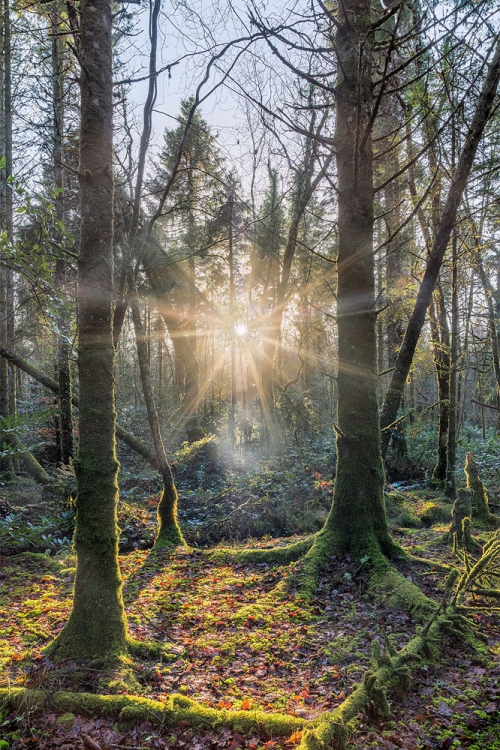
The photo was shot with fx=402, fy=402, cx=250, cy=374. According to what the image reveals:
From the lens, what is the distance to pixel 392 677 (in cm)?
268

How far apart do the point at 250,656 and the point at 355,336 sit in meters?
3.57

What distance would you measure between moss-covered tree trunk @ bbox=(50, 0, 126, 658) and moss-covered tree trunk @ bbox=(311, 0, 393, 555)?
2790mm

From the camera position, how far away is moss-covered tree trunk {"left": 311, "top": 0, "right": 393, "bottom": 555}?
4867mm

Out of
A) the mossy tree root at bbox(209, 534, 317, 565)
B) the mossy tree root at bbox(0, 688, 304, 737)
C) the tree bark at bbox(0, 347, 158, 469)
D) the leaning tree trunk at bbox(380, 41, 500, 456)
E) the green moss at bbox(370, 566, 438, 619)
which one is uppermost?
the leaning tree trunk at bbox(380, 41, 500, 456)

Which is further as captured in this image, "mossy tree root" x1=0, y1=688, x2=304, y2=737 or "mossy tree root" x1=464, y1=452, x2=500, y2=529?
"mossy tree root" x1=464, y1=452, x2=500, y2=529

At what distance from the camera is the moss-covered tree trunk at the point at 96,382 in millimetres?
3082

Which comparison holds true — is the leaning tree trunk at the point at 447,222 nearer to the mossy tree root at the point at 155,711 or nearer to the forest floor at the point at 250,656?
the forest floor at the point at 250,656

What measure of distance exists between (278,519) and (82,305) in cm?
651

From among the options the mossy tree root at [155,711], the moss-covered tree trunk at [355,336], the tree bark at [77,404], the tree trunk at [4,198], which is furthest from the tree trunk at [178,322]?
the mossy tree root at [155,711]

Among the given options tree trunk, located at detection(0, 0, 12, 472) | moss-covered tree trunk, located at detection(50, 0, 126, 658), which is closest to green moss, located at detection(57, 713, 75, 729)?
moss-covered tree trunk, located at detection(50, 0, 126, 658)

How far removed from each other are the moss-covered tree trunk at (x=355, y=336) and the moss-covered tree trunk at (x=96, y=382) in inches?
110

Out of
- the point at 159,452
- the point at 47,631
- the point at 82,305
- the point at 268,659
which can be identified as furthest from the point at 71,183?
the point at 268,659

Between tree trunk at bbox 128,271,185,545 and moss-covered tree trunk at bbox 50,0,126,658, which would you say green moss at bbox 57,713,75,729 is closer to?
moss-covered tree trunk at bbox 50,0,126,658

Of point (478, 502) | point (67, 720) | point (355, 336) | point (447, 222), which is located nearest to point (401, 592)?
point (355, 336)
